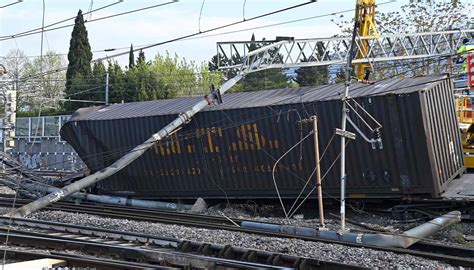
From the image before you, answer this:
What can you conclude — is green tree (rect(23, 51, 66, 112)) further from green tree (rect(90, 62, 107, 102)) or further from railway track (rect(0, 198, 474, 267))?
railway track (rect(0, 198, 474, 267))

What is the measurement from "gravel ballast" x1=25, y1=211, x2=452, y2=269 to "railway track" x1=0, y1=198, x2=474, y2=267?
1.18 feet

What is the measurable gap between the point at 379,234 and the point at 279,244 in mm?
1930

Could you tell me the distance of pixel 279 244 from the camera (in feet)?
33.2

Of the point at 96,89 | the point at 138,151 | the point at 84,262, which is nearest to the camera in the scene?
the point at 84,262

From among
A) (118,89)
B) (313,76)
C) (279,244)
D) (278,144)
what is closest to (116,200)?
(278,144)

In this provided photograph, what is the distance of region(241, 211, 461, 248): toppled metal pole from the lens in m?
10.4

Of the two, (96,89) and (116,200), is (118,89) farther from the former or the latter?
(116,200)

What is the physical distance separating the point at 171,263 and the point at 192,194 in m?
9.17

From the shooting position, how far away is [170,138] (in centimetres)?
1748

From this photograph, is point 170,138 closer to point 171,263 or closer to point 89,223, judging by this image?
point 89,223

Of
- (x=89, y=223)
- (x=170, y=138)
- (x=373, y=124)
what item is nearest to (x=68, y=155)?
(x=170, y=138)

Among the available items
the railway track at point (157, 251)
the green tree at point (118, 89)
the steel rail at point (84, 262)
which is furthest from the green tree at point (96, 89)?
the steel rail at point (84, 262)

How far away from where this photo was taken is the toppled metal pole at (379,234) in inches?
408

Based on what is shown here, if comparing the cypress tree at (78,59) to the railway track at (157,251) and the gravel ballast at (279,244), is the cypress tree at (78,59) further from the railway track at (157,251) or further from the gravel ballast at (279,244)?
the railway track at (157,251)
